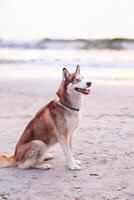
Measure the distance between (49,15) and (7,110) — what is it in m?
31.3

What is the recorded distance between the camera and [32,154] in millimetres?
6301

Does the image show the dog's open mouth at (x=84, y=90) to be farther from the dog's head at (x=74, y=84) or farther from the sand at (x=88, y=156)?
the sand at (x=88, y=156)

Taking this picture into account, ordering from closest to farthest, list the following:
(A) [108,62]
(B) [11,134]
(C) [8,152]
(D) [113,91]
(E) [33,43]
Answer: (C) [8,152], (B) [11,134], (D) [113,91], (A) [108,62], (E) [33,43]

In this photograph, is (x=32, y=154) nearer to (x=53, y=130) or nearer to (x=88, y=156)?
(x=53, y=130)

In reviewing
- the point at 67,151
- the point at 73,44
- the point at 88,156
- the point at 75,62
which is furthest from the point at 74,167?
the point at 73,44

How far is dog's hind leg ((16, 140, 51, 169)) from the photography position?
6.27 metres

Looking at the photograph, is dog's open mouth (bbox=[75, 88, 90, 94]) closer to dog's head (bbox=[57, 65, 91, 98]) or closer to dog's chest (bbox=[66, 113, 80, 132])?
dog's head (bbox=[57, 65, 91, 98])

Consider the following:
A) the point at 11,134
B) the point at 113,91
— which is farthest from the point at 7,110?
the point at 113,91

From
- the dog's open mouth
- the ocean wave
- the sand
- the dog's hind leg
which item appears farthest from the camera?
the ocean wave

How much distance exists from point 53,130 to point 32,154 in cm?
36

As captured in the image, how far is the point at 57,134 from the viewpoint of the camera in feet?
20.6

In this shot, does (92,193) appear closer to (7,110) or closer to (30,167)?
Result: (30,167)

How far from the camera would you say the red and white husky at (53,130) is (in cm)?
628

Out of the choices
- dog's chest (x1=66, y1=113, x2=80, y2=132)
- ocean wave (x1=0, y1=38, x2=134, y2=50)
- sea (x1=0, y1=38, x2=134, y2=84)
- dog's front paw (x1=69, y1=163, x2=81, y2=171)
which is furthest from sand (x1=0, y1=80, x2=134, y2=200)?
ocean wave (x1=0, y1=38, x2=134, y2=50)
